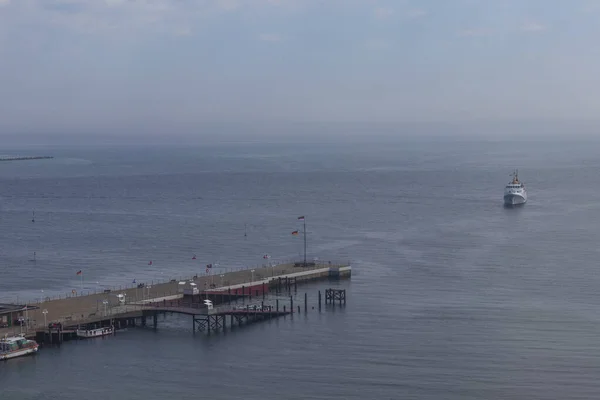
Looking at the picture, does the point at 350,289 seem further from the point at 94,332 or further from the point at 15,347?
the point at 15,347

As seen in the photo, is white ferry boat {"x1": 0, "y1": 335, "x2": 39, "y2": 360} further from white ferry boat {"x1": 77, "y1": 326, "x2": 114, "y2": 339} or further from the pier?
white ferry boat {"x1": 77, "y1": 326, "x2": 114, "y2": 339}

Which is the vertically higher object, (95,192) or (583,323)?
(95,192)

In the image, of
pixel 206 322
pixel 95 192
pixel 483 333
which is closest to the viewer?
pixel 483 333

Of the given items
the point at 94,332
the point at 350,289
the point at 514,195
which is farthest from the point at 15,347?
the point at 514,195

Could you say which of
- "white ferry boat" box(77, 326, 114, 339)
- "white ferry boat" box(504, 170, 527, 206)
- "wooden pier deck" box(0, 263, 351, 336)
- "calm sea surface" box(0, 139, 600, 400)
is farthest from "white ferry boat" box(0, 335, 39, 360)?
"white ferry boat" box(504, 170, 527, 206)

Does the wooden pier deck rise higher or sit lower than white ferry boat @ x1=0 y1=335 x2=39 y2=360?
→ higher

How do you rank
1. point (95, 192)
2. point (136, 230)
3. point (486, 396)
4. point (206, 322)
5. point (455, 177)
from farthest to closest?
point (455, 177) → point (95, 192) → point (136, 230) → point (206, 322) → point (486, 396)

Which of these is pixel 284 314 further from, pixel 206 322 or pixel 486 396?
pixel 486 396

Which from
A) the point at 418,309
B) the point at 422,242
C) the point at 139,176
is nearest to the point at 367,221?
the point at 422,242
